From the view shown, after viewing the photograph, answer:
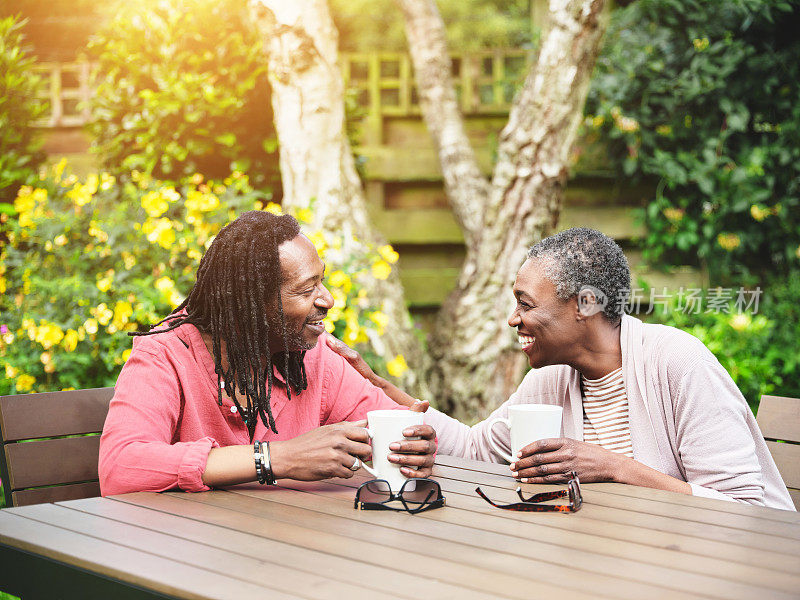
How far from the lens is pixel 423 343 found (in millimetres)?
4688

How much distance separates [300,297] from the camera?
2105 millimetres

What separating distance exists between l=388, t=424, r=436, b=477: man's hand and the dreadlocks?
447 mm

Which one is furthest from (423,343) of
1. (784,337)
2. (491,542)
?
(491,542)

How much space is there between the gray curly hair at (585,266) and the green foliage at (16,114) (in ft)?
12.2

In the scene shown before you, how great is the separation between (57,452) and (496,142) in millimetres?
3990

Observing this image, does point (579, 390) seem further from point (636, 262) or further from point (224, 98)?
point (636, 262)

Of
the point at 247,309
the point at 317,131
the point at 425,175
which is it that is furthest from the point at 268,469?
the point at 425,175

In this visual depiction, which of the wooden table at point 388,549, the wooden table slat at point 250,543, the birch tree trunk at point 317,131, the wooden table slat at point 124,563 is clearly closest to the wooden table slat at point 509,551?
the wooden table at point 388,549

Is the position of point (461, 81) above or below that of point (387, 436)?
above

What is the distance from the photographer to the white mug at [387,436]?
5.75ft

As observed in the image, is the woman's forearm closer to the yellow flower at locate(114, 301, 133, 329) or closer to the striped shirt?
the striped shirt

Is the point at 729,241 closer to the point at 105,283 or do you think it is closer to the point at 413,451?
the point at 105,283

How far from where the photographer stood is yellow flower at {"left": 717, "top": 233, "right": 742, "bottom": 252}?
5.31m

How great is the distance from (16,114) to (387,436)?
14.6ft
